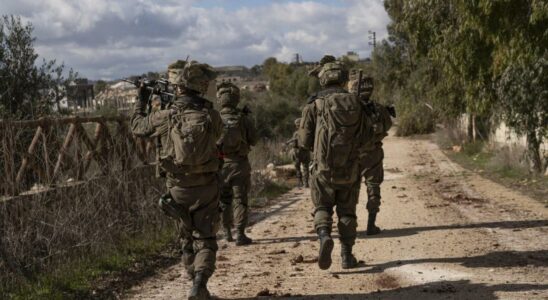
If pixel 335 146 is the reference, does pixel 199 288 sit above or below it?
below

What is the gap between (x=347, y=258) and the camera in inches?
283

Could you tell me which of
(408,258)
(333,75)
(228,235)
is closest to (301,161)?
(228,235)

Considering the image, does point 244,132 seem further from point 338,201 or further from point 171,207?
point 171,207

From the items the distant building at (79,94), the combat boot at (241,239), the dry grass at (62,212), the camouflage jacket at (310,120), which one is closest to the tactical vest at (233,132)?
the combat boot at (241,239)

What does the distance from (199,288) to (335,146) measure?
6.71 feet

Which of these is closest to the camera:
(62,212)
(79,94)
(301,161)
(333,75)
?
(333,75)

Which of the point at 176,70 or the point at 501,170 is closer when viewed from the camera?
the point at 176,70

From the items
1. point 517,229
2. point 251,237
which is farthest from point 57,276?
point 517,229

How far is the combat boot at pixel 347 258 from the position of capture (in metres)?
7.18

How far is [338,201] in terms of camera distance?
23.1 feet

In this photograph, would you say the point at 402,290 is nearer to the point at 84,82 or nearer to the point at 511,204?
the point at 511,204

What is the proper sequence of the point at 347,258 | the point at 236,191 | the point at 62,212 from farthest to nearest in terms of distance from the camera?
the point at 236,191
the point at 62,212
the point at 347,258

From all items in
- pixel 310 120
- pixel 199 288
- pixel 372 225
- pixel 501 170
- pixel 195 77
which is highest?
pixel 195 77

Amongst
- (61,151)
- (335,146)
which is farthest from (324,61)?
(61,151)
